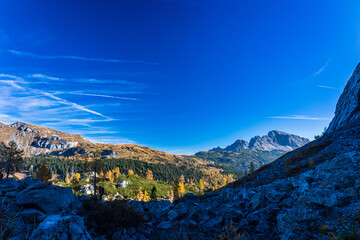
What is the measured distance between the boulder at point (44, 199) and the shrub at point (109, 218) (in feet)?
5.57

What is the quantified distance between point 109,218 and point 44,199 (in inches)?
174

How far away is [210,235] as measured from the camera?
31.2 feet

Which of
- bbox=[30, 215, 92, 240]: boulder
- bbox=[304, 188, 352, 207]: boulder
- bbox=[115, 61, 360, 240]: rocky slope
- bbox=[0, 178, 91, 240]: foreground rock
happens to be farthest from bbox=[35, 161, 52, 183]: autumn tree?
bbox=[304, 188, 352, 207]: boulder

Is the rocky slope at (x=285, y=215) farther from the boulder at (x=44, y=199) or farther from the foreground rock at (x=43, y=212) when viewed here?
the boulder at (x=44, y=199)

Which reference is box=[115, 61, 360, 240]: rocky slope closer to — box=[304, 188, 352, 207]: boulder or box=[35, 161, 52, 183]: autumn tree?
box=[304, 188, 352, 207]: boulder

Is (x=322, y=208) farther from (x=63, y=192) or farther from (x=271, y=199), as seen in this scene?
(x=63, y=192)

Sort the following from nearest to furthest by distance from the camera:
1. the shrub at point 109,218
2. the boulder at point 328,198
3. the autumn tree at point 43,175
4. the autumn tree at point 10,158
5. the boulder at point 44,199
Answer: the boulder at point 328,198 → the boulder at point 44,199 → the shrub at point 109,218 → the autumn tree at point 10,158 → the autumn tree at point 43,175

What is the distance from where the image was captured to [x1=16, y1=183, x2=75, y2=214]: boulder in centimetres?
984

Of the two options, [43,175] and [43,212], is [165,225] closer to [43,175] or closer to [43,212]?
[43,212]

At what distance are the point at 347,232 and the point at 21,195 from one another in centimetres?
1722

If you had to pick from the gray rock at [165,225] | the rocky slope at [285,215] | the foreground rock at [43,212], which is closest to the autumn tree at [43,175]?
the foreground rock at [43,212]

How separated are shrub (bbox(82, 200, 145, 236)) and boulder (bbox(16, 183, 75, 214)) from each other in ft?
5.57

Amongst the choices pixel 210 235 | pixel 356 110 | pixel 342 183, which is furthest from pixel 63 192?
pixel 356 110

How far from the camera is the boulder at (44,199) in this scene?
32.3 feet
